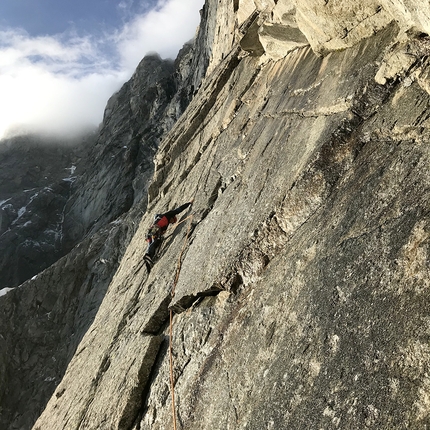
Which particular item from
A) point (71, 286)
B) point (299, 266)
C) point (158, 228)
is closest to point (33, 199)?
point (71, 286)

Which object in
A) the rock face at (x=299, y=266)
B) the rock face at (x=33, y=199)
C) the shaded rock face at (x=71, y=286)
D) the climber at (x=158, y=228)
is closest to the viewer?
the rock face at (x=299, y=266)

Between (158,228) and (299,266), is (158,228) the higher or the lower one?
the higher one

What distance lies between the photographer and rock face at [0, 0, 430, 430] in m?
3.41

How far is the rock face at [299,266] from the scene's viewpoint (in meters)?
3.41

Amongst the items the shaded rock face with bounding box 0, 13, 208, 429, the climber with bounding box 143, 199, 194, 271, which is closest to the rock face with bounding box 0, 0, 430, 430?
the climber with bounding box 143, 199, 194, 271

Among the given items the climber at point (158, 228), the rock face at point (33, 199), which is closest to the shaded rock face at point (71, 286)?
the rock face at point (33, 199)

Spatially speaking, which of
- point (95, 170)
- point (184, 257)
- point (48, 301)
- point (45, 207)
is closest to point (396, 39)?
point (184, 257)

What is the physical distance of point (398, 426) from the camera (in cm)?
280

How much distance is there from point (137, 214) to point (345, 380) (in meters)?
31.5

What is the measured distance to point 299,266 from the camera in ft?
15.8

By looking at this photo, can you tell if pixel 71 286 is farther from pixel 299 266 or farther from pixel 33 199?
pixel 33 199

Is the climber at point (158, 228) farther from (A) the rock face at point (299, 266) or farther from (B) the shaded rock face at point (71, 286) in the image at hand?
(B) the shaded rock face at point (71, 286)

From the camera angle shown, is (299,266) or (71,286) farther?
(71,286)

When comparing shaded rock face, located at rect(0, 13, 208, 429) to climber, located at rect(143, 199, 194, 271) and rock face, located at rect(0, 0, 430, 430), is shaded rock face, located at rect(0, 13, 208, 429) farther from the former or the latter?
rock face, located at rect(0, 0, 430, 430)
